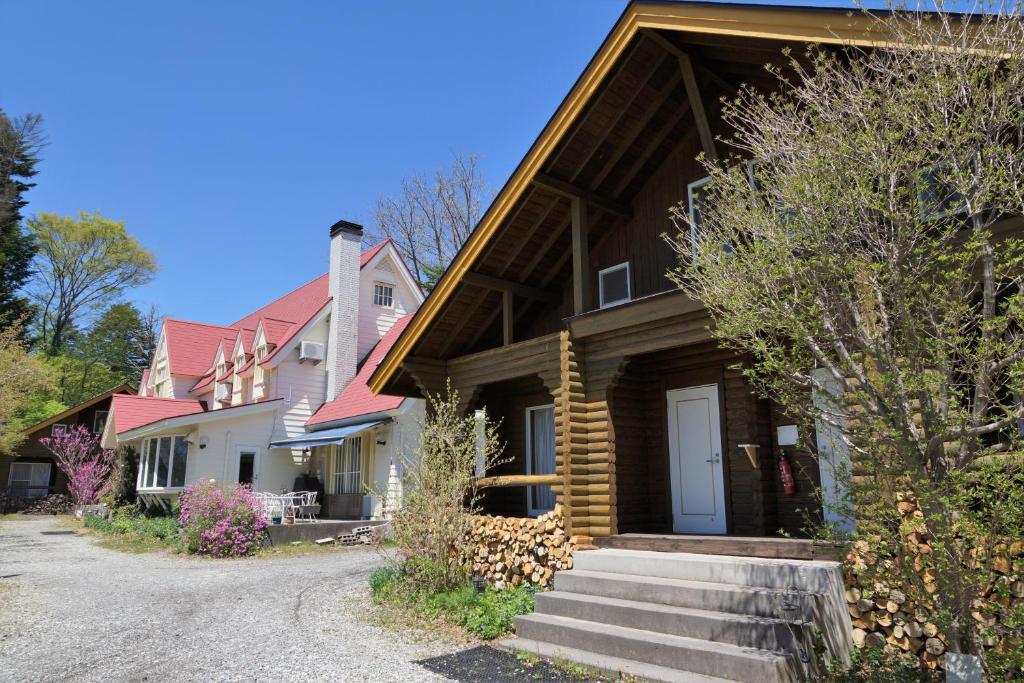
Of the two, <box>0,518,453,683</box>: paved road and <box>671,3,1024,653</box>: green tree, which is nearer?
<box>671,3,1024,653</box>: green tree

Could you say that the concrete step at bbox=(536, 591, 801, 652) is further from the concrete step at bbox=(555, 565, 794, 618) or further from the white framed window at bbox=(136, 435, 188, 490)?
the white framed window at bbox=(136, 435, 188, 490)

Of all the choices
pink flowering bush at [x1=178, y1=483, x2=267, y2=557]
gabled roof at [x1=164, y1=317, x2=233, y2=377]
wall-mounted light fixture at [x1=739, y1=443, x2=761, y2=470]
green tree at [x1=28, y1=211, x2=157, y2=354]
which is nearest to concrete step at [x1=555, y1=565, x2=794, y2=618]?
wall-mounted light fixture at [x1=739, y1=443, x2=761, y2=470]

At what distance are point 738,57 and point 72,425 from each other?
34.8m

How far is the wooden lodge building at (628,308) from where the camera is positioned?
8.20 m

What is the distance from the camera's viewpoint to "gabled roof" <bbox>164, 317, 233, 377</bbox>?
94.0 feet

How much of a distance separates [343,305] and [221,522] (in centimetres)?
946

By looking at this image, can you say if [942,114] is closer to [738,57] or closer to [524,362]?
[738,57]

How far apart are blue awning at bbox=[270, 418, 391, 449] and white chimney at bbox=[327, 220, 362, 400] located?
6.95 feet

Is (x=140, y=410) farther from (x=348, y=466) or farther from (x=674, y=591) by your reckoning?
(x=674, y=591)

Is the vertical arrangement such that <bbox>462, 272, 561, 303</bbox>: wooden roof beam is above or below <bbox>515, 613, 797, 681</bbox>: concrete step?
above

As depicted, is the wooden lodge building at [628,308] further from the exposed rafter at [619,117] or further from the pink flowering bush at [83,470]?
the pink flowering bush at [83,470]

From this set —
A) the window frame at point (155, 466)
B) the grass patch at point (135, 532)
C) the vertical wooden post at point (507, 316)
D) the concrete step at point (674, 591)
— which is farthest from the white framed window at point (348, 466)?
the concrete step at point (674, 591)

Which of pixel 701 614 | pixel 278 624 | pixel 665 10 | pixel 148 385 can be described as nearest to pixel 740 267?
pixel 701 614

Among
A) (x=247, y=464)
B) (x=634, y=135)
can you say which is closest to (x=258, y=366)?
(x=247, y=464)
